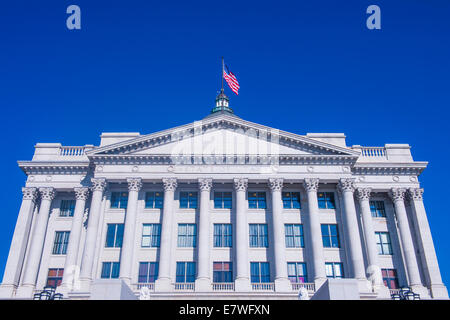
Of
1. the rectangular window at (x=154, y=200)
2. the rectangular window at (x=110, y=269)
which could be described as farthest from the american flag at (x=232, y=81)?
the rectangular window at (x=110, y=269)

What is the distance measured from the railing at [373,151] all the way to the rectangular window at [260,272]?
58.2 ft

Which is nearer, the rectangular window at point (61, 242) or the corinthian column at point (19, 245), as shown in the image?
the corinthian column at point (19, 245)

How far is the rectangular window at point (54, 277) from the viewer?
137ft

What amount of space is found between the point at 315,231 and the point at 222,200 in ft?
34.4

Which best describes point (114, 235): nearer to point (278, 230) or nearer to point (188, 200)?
point (188, 200)

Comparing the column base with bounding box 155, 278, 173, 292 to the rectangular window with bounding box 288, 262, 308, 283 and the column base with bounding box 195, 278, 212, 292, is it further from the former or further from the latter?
the rectangular window with bounding box 288, 262, 308, 283

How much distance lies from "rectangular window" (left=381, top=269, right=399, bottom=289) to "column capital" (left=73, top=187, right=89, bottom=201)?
1278 inches

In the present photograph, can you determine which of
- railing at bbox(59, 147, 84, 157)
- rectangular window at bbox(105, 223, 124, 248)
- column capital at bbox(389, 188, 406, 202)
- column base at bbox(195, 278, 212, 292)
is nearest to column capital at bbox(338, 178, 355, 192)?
column capital at bbox(389, 188, 406, 202)

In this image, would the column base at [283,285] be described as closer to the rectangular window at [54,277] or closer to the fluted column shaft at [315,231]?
the fluted column shaft at [315,231]

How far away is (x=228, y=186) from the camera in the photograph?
4525 cm

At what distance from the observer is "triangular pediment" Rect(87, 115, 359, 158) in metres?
44.3

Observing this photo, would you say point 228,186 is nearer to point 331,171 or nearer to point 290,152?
point 290,152

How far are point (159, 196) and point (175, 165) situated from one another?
4.03 meters
